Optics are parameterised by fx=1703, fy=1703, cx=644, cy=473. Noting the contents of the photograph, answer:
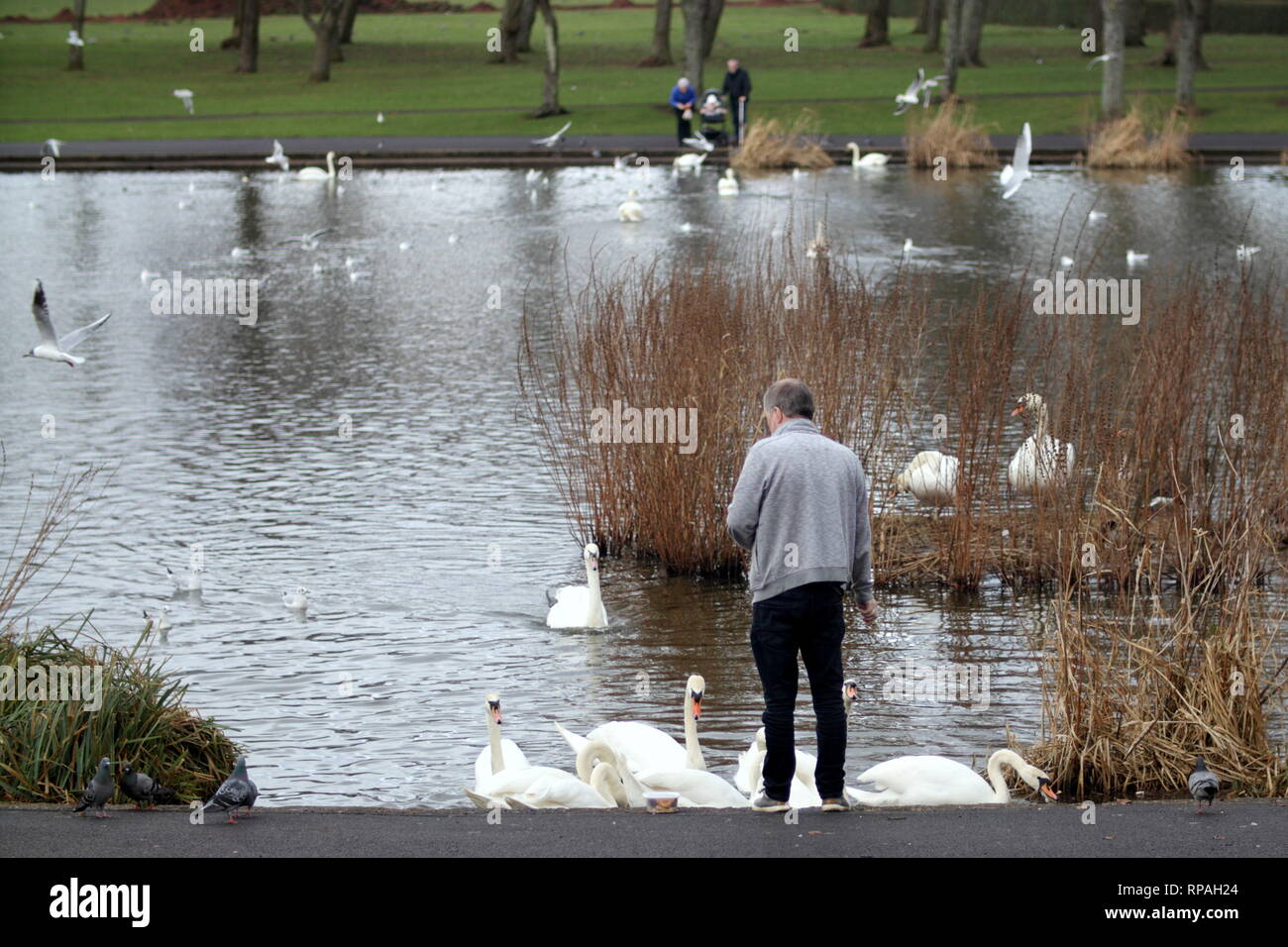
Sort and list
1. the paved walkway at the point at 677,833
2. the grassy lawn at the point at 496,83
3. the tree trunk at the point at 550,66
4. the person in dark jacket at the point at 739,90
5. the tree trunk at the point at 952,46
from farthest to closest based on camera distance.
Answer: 1. the tree trunk at the point at 952,46
2. the tree trunk at the point at 550,66
3. the grassy lawn at the point at 496,83
4. the person in dark jacket at the point at 739,90
5. the paved walkway at the point at 677,833

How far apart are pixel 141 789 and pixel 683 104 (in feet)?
116

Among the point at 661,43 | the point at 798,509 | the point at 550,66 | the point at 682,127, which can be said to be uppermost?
the point at 661,43

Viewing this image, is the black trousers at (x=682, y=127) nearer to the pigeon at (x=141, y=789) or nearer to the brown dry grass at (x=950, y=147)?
the brown dry grass at (x=950, y=147)

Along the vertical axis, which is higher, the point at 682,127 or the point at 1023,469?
the point at 682,127

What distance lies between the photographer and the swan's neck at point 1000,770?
7.78m

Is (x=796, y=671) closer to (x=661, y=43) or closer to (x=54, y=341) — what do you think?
(x=54, y=341)

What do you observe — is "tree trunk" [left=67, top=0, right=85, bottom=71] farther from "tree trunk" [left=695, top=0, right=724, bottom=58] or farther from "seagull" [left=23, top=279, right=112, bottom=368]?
"seagull" [left=23, top=279, right=112, bottom=368]

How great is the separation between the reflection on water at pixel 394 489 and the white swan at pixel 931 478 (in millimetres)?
875

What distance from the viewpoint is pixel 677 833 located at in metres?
7.02

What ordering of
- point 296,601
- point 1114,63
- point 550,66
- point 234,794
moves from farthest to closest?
point 550,66
point 1114,63
point 296,601
point 234,794

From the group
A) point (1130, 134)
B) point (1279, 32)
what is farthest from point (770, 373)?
point (1279, 32)

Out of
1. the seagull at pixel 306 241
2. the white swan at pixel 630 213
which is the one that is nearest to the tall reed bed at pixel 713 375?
the seagull at pixel 306 241

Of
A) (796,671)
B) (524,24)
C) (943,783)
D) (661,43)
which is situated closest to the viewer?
(796,671)

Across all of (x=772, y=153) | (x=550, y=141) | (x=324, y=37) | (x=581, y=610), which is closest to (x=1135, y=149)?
(x=772, y=153)
